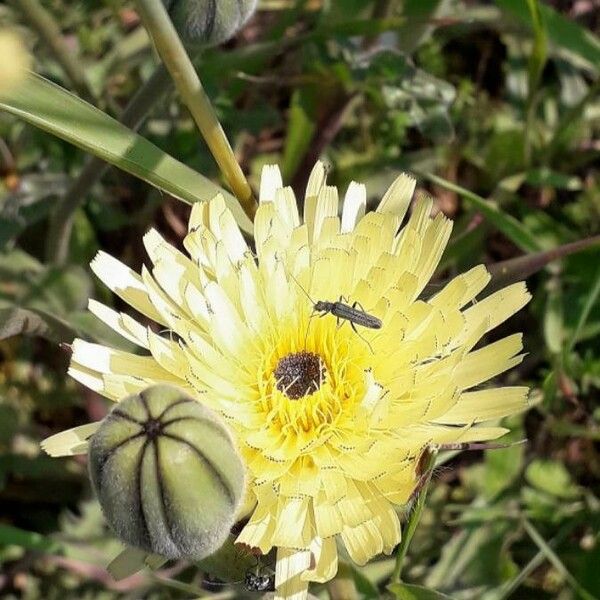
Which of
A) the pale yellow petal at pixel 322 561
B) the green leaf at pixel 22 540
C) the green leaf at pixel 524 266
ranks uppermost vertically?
the green leaf at pixel 22 540

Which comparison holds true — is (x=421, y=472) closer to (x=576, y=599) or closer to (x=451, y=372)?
(x=451, y=372)

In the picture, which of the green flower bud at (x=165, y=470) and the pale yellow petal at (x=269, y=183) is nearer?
the green flower bud at (x=165, y=470)

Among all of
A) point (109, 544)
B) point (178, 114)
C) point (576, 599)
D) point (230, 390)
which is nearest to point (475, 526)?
point (576, 599)

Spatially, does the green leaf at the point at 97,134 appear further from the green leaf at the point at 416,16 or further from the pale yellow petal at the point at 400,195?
the green leaf at the point at 416,16

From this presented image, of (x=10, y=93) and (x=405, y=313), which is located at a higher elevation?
(x=10, y=93)

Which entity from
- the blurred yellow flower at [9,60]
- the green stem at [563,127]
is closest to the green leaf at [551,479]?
the green stem at [563,127]

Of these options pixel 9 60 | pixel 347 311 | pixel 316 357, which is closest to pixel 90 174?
pixel 316 357

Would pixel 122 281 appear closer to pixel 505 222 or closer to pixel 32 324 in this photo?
pixel 32 324
